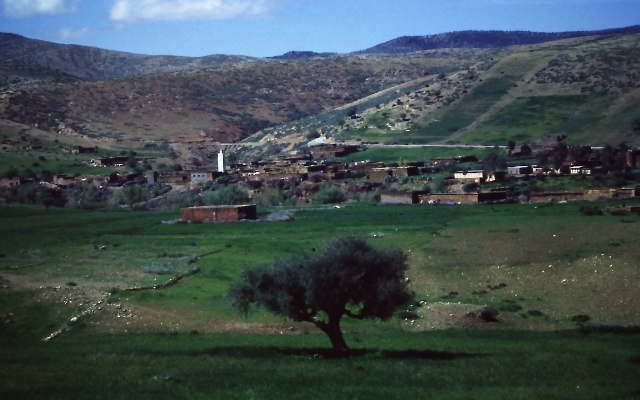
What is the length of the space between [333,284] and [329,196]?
134 feet

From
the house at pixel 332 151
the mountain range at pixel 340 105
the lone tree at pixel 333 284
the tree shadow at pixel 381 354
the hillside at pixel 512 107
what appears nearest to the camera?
the tree shadow at pixel 381 354

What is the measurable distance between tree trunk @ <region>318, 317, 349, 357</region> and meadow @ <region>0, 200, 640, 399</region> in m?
0.50

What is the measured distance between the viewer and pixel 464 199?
Result: 54625 millimetres

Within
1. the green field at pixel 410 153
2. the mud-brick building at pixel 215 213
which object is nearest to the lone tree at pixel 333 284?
the mud-brick building at pixel 215 213

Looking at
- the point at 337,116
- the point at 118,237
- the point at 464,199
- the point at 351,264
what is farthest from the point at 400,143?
the point at 351,264

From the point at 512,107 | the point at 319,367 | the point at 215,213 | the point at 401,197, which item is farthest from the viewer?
the point at 512,107

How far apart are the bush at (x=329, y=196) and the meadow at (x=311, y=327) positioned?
11.1 meters

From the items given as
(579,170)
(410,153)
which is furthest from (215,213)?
(410,153)

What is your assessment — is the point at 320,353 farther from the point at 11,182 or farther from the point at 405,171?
the point at 11,182

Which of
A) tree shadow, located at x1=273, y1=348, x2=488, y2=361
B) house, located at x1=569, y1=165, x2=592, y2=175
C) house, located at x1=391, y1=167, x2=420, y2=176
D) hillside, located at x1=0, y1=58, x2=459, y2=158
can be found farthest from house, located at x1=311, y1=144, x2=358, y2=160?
tree shadow, located at x1=273, y1=348, x2=488, y2=361

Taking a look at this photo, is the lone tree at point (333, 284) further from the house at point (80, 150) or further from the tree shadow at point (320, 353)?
the house at point (80, 150)

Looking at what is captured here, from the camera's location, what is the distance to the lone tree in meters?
20.9

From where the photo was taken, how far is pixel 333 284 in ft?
68.4

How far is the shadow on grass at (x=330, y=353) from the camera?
20.6 metres
